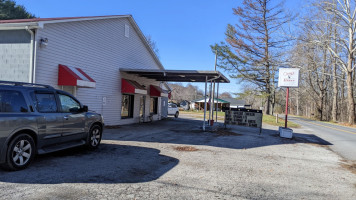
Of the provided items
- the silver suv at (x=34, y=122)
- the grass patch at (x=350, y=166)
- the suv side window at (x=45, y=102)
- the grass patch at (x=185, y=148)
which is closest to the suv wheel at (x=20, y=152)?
the silver suv at (x=34, y=122)

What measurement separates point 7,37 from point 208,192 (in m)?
9.99

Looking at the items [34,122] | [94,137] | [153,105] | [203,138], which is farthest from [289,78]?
[34,122]

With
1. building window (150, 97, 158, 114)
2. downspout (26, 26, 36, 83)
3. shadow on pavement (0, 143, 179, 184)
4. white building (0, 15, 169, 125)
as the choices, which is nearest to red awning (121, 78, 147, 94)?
white building (0, 15, 169, 125)

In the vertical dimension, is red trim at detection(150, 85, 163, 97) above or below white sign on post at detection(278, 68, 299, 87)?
below

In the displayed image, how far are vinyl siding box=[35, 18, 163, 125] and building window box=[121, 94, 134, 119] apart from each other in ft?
1.04

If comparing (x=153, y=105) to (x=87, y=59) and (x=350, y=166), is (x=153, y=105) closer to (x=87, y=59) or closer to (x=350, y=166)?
(x=87, y=59)

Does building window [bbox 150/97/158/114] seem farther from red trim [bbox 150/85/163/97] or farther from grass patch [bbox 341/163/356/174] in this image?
grass patch [bbox 341/163/356/174]

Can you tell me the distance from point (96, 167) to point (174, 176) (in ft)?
6.17

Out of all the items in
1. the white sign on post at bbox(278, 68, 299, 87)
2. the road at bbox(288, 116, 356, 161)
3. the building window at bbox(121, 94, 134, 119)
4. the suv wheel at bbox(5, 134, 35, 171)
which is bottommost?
the road at bbox(288, 116, 356, 161)

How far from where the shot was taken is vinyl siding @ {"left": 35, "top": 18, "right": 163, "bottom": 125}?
10344 millimetres

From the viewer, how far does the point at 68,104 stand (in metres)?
6.87

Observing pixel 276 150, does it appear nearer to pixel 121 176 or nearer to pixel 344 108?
pixel 121 176

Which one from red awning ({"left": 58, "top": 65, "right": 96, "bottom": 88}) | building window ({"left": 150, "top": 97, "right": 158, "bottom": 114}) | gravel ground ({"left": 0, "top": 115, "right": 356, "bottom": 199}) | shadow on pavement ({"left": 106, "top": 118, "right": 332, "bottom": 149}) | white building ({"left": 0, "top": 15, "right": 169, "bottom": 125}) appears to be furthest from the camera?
building window ({"left": 150, "top": 97, "right": 158, "bottom": 114})

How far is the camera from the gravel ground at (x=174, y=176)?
436 cm
